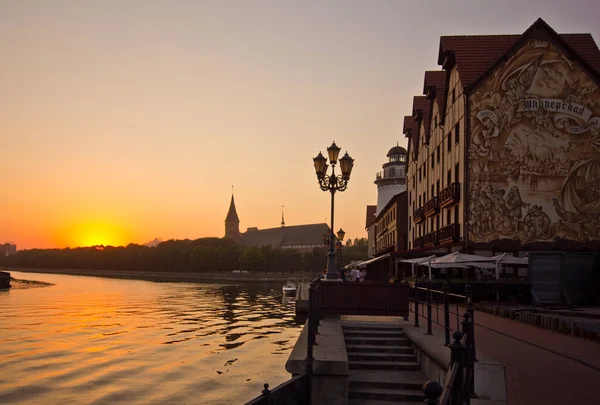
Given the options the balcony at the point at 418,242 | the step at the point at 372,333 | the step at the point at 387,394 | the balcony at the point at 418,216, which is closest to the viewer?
the step at the point at 387,394

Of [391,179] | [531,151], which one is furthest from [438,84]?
[391,179]

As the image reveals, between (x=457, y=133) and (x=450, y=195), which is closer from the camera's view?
(x=450, y=195)

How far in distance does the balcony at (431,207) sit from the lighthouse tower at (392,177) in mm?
55031

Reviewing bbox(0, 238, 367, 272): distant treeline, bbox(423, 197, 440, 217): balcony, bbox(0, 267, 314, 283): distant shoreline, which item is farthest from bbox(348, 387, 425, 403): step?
bbox(0, 238, 367, 272): distant treeline

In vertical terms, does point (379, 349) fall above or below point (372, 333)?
below

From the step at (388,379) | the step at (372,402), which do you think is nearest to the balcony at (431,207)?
the step at (388,379)

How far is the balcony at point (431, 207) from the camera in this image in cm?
4088

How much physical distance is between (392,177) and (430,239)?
194 ft

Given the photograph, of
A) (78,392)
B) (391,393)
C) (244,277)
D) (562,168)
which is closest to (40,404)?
(78,392)

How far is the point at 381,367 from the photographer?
13.6 meters

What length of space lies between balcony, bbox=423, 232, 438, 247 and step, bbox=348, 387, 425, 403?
97.2 ft

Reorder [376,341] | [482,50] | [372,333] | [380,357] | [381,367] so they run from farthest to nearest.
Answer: [482,50] < [372,333] < [376,341] < [380,357] < [381,367]

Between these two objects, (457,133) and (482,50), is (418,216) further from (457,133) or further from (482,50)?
(482,50)

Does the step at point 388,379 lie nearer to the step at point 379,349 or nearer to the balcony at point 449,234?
the step at point 379,349
